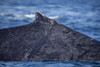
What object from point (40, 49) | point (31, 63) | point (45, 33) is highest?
point (45, 33)

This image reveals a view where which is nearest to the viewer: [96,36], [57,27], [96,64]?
[96,64]

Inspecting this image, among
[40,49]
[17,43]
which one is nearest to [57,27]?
[40,49]

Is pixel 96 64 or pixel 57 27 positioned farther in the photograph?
pixel 57 27

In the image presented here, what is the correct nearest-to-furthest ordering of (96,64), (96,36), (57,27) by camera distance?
(96,64) < (57,27) < (96,36)

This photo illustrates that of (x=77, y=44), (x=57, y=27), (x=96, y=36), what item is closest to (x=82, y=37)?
(x=77, y=44)

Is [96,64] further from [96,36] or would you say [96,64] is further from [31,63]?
[96,36]

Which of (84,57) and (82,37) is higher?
(82,37)

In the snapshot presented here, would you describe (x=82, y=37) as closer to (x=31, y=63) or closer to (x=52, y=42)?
(x=52, y=42)
